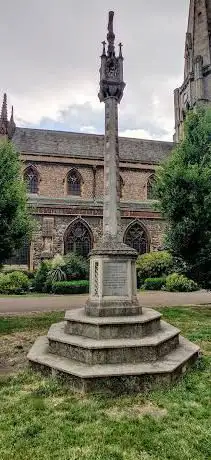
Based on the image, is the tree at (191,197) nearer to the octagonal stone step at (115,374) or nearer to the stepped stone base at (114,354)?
the stepped stone base at (114,354)

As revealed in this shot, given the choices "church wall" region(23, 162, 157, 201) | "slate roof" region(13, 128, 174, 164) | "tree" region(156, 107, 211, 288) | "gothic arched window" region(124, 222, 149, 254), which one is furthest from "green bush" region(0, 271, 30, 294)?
"slate roof" region(13, 128, 174, 164)

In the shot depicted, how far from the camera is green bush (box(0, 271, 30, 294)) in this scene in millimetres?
20359

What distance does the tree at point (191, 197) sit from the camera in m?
11.4

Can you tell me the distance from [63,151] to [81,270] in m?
12.6

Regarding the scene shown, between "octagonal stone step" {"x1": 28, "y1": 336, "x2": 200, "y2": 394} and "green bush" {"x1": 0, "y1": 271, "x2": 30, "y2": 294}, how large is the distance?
614 inches

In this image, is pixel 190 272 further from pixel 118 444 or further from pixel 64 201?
pixel 64 201

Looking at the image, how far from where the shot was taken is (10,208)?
36.1 ft

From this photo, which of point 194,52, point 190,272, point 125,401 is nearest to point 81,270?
point 190,272

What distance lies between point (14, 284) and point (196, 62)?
28.9 meters

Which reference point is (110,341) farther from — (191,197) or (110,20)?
Result: (110,20)

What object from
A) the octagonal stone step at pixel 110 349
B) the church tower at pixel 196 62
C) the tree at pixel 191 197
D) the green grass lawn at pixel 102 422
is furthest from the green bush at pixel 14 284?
A: the church tower at pixel 196 62

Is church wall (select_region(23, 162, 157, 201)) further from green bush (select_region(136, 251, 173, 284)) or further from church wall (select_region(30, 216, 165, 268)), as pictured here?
green bush (select_region(136, 251, 173, 284))

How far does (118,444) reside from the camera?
131 inches

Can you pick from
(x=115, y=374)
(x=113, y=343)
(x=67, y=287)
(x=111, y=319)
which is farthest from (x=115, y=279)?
(x=67, y=287)
